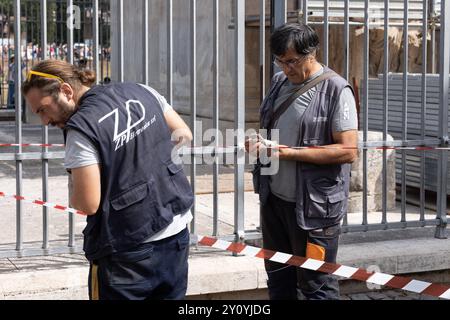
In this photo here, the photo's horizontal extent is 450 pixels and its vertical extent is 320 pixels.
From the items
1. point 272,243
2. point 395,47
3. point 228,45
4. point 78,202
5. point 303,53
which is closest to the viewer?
point 78,202

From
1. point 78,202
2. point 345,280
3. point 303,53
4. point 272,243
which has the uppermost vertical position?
point 303,53

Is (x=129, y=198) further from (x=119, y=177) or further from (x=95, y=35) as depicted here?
(x=95, y=35)

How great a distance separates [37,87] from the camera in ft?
10.8

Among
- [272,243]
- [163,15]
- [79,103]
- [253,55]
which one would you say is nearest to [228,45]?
[253,55]

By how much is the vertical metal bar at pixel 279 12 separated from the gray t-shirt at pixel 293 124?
162 centimetres

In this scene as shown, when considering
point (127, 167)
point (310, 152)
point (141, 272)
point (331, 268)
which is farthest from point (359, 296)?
point (127, 167)

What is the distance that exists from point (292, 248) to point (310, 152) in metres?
0.56

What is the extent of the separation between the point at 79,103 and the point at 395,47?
9639 millimetres

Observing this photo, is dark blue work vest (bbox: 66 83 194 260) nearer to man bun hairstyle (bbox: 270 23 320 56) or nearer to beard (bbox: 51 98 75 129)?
beard (bbox: 51 98 75 129)

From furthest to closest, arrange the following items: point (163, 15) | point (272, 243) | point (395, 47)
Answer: point (395, 47) → point (163, 15) → point (272, 243)

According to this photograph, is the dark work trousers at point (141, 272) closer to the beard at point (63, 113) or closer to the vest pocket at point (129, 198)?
the vest pocket at point (129, 198)

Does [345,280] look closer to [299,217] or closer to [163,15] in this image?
[299,217]

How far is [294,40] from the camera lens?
4098 millimetres

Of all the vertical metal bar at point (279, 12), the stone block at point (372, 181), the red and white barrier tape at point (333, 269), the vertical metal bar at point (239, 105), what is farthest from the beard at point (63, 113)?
the stone block at point (372, 181)
